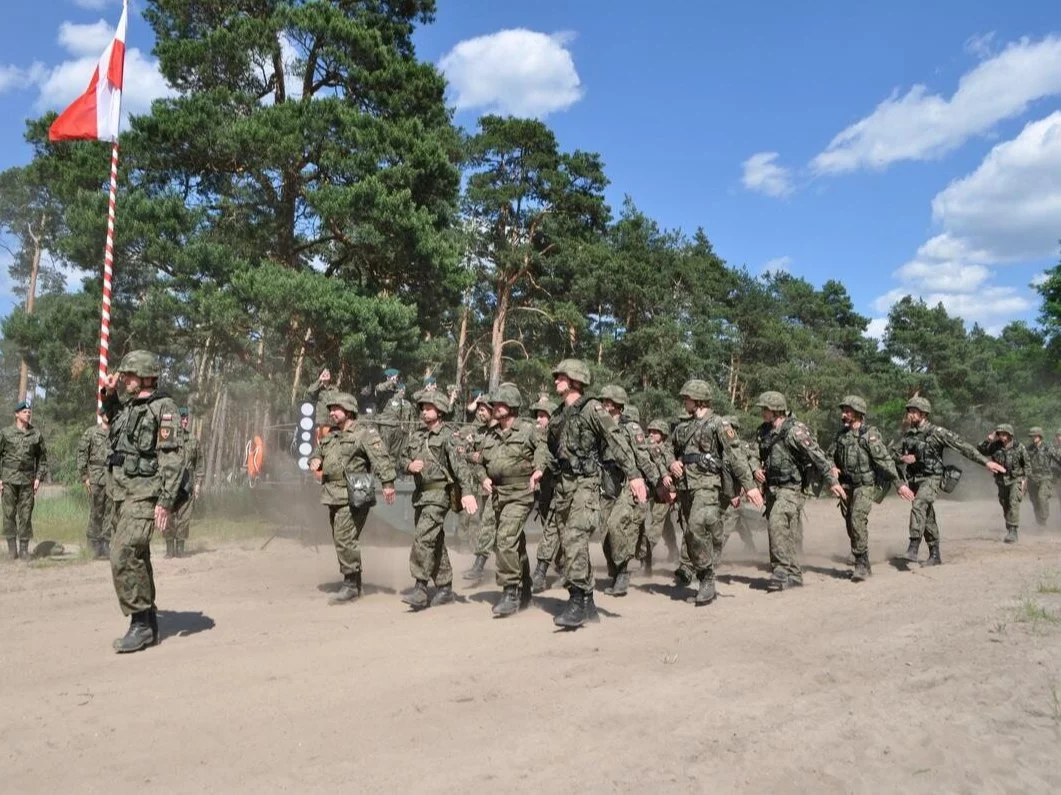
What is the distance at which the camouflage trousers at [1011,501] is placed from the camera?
44.9 feet

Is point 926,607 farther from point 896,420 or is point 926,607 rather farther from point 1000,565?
point 896,420

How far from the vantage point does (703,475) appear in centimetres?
858

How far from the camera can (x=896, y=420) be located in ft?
133

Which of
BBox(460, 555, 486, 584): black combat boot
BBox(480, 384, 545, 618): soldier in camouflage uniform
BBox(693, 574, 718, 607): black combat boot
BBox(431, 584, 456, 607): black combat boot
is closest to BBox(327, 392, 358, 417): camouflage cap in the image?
BBox(480, 384, 545, 618): soldier in camouflage uniform

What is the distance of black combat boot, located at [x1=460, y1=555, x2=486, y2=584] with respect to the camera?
1000cm

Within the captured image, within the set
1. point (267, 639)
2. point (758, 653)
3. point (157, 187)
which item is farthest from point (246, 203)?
point (758, 653)

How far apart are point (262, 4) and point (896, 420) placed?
34916 mm

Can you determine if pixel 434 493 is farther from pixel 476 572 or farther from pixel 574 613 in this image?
pixel 476 572

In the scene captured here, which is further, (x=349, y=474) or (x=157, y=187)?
(x=157, y=187)

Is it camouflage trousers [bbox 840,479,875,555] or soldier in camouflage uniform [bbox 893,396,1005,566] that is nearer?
camouflage trousers [bbox 840,479,875,555]

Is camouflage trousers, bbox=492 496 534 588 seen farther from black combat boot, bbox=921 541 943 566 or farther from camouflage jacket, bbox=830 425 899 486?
black combat boot, bbox=921 541 943 566

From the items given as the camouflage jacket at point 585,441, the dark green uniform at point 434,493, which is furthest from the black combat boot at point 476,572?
the camouflage jacket at point 585,441

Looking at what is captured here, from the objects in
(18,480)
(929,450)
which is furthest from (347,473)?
(929,450)

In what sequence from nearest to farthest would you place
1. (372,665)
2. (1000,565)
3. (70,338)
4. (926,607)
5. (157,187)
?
(372,665) → (926,607) → (1000,565) → (157,187) → (70,338)
